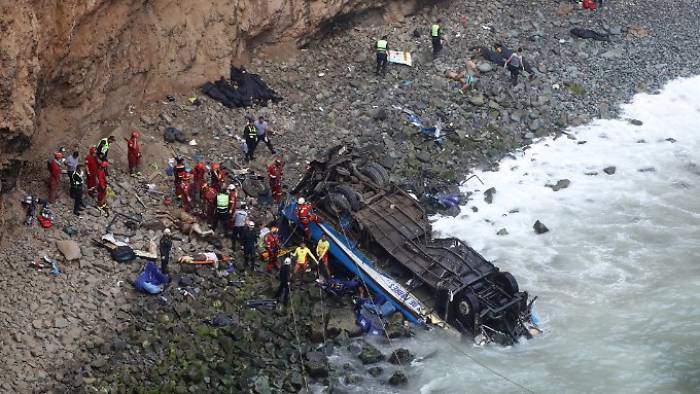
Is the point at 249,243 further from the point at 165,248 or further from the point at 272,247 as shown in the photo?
the point at 165,248

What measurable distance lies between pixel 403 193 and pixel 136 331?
675 centimetres

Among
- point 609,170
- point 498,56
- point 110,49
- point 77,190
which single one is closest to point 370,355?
point 77,190

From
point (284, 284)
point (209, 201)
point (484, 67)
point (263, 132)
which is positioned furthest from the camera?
point (484, 67)

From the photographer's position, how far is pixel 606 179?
2392cm

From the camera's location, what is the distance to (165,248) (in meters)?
17.4

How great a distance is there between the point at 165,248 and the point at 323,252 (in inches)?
129

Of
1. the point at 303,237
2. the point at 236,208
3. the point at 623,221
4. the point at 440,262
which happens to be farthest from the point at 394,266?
the point at 623,221

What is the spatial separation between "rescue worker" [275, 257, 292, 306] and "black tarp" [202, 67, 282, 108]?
6.55 m

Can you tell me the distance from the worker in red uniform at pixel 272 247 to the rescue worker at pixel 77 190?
3.99 m

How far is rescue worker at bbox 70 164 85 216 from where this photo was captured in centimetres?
1812

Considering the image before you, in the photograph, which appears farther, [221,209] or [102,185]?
[221,209]

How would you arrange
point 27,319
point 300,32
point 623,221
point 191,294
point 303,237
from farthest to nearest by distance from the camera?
point 300,32 < point 623,221 < point 303,237 < point 191,294 < point 27,319

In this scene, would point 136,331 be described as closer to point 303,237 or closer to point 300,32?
point 303,237

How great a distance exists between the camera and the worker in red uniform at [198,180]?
19.3 m
